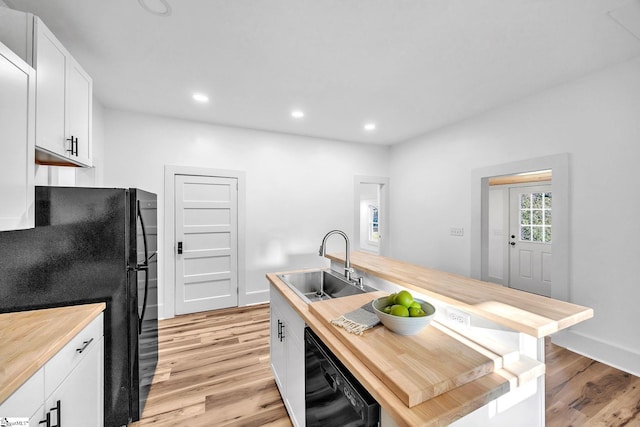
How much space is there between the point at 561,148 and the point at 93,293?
161 inches

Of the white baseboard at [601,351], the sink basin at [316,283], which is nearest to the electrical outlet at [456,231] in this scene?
A: the white baseboard at [601,351]

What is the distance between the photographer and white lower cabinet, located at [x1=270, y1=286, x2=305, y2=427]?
1439 millimetres

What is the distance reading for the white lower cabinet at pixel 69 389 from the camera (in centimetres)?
91

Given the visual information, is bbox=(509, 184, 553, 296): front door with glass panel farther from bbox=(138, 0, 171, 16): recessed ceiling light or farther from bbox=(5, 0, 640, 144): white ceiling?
bbox=(138, 0, 171, 16): recessed ceiling light

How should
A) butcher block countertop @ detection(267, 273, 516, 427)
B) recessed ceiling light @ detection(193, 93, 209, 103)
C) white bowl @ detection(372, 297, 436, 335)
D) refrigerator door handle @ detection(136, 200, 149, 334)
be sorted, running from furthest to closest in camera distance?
recessed ceiling light @ detection(193, 93, 209, 103) → refrigerator door handle @ detection(136, 200, 149, 334) → white bowl @ detection(372, 297, 436, 335) → butcher block countertop @ detection(267, 273, 516, 427)

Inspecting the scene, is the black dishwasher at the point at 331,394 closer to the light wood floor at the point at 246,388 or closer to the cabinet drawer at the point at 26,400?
the light wood floor at the point at 246,388

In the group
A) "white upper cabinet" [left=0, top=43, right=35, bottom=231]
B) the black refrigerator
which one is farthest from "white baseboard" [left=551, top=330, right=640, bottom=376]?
"white upper cabinet" [left=0, top=43, right=35, bottom=231]

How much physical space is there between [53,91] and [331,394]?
2138 millimetres

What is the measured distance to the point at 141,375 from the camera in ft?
5.70

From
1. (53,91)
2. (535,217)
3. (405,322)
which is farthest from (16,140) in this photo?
(535,217)

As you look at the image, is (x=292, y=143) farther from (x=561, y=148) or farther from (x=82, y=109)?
(x=561, y=148)

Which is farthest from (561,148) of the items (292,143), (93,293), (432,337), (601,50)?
(93,293)

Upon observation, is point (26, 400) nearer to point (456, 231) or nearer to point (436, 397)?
point (436, 397)

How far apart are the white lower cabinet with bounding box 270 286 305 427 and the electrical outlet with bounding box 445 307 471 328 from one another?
765 mm
